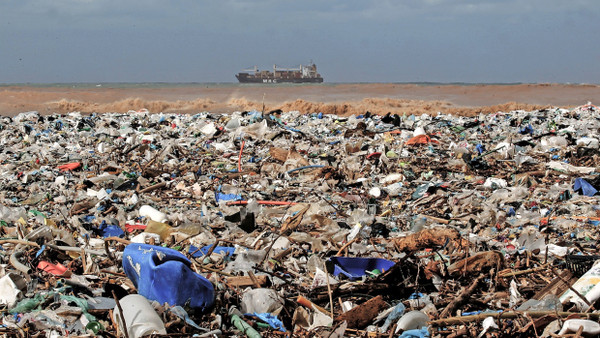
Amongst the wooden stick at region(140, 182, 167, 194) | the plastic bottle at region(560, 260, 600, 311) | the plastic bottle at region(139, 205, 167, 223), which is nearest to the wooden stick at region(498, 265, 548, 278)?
the plastic bottle at region(560, 260, 600, 311)

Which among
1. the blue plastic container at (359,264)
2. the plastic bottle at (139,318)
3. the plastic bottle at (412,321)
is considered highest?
the plastic bottle at (139,318)

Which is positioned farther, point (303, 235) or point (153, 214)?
point (153, 214)

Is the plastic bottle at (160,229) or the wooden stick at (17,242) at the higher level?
the wooden stick at (17,242)

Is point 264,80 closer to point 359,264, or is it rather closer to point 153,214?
point 153,214

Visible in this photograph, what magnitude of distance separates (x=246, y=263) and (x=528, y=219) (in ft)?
Result: 8.46

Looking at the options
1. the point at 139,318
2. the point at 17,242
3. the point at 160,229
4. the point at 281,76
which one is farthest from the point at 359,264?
the point at 281,76

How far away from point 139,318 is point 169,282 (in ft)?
0.91

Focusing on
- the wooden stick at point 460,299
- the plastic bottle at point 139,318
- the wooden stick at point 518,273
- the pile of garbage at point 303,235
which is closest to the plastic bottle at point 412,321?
the pile of garbage at point 303,235

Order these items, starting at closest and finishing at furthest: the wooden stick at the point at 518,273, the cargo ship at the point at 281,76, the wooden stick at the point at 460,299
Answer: the wooden stick at the point at 460,299, the wooden stick at the point at 518,273, the cargo ship at the point at 281,76

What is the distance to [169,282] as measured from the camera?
8.55 feet

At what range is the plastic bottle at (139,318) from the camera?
2.32 meters

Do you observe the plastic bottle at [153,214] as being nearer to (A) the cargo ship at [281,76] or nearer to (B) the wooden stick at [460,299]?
(B) the wooden stick at [460,299]

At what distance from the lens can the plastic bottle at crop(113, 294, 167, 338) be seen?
7.61 feet

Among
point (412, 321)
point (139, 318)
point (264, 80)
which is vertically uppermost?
point (264, 80)
